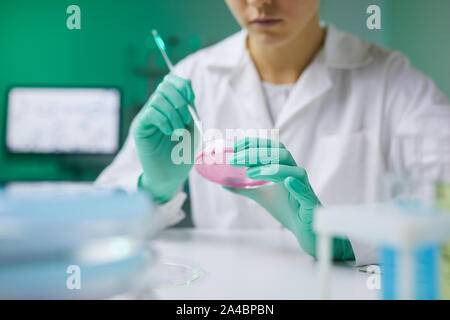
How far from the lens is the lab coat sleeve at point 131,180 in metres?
0.78

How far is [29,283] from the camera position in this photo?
0.28 meters

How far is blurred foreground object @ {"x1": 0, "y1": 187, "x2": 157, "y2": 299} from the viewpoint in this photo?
0.27 meters

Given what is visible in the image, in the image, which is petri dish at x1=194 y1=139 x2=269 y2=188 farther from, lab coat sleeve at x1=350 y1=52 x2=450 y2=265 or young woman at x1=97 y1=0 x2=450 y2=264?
lab coat sleeve at x1=350 y1=52 x2=450 y2=265

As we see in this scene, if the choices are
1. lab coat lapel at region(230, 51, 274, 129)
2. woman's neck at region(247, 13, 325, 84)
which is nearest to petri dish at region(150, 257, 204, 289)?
lab coat lapel at region(230, 51, 274, 129)

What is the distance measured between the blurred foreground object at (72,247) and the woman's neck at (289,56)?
0.58m

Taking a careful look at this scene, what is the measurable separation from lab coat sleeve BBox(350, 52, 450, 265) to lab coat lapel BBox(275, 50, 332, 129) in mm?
134

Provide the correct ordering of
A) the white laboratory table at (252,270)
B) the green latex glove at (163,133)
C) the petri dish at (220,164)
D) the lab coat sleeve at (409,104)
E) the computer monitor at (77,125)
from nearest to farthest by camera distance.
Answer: the white laboratory table at (252,270), the petri dish at (220,164), the green latex glove at (163,133), the lab coat sleeve at (409,104), the computer monitor at (77,125)

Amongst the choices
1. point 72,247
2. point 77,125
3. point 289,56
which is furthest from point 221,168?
point 77,125

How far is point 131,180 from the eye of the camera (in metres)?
0.79

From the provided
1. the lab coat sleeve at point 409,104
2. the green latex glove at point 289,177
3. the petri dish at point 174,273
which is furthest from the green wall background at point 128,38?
the petri dish at point 174,273

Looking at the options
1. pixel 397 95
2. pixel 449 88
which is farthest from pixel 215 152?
pixel 449 88

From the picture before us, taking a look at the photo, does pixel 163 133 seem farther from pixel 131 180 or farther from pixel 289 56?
pixel 289 56

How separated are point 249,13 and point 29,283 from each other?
52 centimetres

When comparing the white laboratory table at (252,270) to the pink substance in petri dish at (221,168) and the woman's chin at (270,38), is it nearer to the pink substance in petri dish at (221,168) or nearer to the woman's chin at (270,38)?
the pink substance in petri dish at (221,168)
